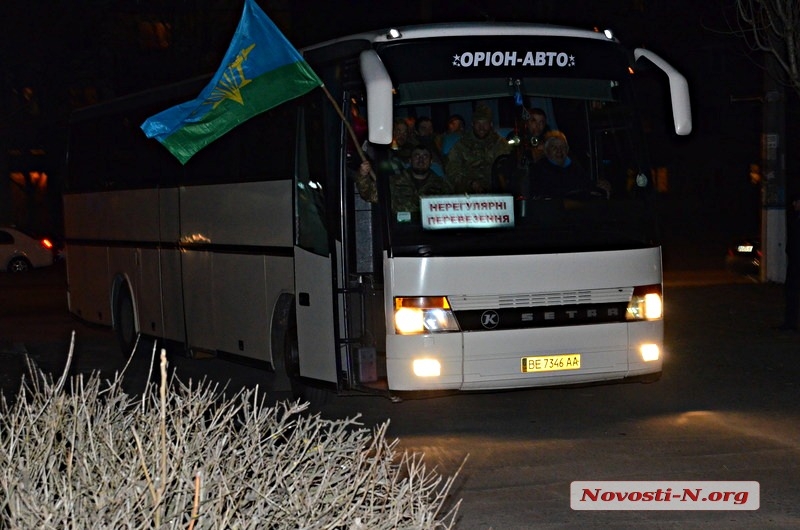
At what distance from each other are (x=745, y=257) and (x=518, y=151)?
48.8 feet

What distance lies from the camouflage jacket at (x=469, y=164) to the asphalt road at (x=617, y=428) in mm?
2109

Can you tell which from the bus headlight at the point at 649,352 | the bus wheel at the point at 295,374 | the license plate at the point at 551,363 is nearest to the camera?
the license plate at the point at 551,363

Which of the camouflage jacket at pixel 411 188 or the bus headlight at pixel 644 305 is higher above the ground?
the camouflage jacket at pixel 411 188

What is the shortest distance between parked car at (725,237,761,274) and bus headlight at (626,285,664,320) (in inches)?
546

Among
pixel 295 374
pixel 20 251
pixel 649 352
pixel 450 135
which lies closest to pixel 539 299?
pixel 649 352

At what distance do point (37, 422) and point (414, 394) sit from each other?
196 inches

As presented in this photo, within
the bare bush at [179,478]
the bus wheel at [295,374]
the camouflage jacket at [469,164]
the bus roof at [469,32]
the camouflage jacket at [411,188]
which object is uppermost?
Result: the bus roof at [469,32]

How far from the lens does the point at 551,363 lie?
10523 mm

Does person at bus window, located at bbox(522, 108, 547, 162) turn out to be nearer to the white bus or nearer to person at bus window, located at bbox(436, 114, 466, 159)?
the white bus

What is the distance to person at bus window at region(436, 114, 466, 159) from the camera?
1038cm

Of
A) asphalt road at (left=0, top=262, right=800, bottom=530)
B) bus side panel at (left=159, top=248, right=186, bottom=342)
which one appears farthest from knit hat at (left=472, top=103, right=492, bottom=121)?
A: bus side panel at (left=159, top=248, right=186, bottom=342)

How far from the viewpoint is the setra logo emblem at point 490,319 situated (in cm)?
1033

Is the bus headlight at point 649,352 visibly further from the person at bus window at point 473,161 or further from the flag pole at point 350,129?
the flag pole at point 350,129

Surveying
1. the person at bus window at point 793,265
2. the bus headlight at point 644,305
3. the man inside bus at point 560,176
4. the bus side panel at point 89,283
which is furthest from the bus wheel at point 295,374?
the person at bus window at point 793,265
